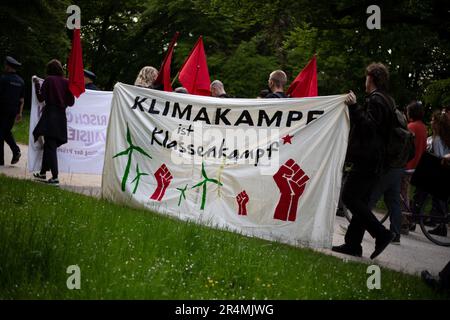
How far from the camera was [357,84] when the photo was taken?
75.8ft

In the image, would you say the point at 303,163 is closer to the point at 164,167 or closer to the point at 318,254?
the point at 318,254

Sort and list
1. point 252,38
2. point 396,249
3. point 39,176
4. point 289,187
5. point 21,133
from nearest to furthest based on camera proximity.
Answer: point 289,187 < point 396,249 < point 39,176 < point 21,133 < point 252,38

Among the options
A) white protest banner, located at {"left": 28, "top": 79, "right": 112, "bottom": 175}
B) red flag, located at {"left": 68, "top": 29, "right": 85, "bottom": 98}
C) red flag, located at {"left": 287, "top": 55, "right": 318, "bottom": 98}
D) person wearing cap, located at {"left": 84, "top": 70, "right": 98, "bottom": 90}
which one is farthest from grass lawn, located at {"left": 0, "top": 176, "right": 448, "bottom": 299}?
person wearing cap, located at {"left": 84, "top": 70, "right": 98, "bottom": 90}

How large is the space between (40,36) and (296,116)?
28.4 m

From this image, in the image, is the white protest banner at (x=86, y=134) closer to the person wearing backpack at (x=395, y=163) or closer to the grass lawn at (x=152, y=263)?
the grass lawn at (x=152, y=263)

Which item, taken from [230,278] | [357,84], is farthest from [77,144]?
[357,84]

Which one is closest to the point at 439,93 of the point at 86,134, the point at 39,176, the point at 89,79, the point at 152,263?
the point at 89,79

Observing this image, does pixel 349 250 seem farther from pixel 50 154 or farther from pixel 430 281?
pixel 50 154

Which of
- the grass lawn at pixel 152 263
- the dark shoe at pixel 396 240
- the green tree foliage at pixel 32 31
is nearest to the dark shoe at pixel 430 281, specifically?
the grass lawn at pixel 152 263

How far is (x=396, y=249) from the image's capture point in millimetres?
8570

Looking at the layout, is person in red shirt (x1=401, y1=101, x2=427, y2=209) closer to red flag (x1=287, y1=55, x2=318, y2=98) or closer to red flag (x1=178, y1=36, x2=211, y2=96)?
red flag (x1=287, y1=55, x2=318, y2=98)

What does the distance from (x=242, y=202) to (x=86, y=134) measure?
4.39 meters

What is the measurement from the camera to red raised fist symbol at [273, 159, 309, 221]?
755 cm

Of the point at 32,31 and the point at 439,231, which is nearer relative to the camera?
the point at 439,231
